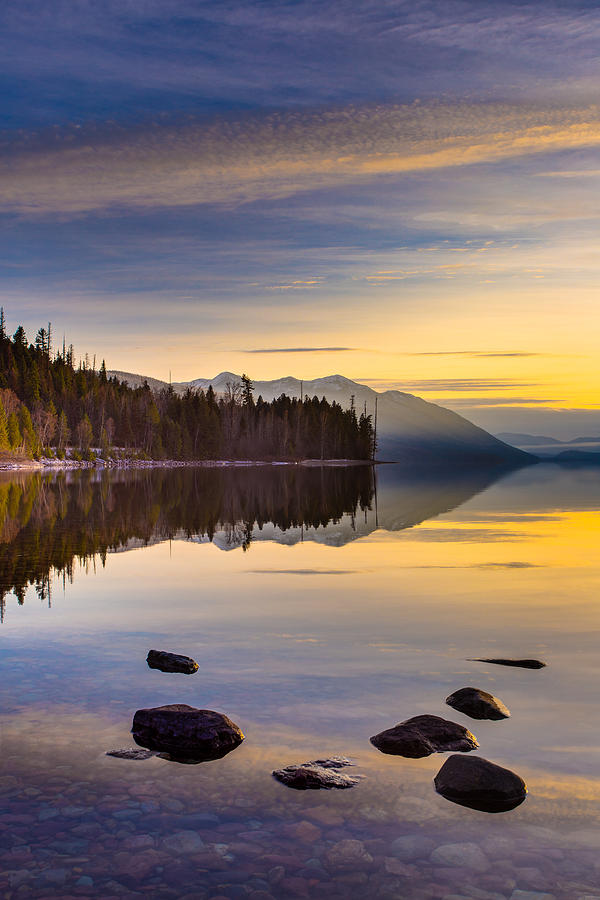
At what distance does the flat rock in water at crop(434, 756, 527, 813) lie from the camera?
8375 millimetres

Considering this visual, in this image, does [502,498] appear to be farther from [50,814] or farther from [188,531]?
[50,814]

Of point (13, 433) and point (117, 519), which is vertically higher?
point (13, 433)

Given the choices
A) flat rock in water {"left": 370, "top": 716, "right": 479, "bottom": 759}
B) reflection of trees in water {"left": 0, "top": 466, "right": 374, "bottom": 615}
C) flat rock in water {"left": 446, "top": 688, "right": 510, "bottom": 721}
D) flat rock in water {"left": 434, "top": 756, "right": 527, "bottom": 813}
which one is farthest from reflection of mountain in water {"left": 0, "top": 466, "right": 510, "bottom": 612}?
flat rock in water {"left": 434, "top": 756, "right": 527, "bottom": 813}

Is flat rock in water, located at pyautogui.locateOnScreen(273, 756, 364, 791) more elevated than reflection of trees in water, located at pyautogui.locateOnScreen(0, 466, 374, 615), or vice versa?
reflection of trees in water, located at pyautogui.locateOnScreen(0, 466, 374, 615)

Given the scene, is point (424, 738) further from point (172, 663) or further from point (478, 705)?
point (172, 663)

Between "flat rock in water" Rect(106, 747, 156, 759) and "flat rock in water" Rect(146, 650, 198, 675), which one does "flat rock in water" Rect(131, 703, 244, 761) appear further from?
"flat rock in water" Rect(146, 650, 198, 675)

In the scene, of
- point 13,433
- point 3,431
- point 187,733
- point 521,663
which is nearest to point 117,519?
point 521,663

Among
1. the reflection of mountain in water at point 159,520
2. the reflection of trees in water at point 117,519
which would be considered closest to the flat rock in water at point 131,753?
the reflection of trees in water at point 117,519

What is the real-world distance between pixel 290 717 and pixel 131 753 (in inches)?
92.9

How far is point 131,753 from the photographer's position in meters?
9.52

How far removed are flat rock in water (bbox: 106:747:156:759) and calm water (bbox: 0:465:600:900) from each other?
11 centimetres

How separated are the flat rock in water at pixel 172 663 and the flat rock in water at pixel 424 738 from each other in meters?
4.09

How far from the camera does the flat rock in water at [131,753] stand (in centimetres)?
945

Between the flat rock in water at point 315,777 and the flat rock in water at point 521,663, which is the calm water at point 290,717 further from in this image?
the flat rock in water at point 521,663
